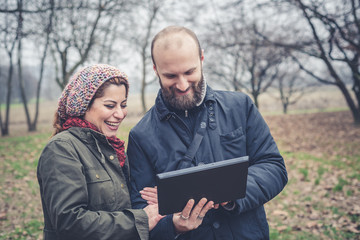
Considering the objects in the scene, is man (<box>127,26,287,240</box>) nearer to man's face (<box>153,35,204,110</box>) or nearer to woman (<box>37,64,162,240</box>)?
man's face (<box>153,35,204,110</box>)

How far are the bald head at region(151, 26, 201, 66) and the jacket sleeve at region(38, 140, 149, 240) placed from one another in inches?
36.4

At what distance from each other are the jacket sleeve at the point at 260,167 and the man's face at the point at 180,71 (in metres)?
0.46

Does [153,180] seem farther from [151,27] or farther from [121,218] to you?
[151,27]

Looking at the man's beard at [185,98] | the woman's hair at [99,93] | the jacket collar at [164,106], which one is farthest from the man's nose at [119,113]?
the man's beard at [185,98]

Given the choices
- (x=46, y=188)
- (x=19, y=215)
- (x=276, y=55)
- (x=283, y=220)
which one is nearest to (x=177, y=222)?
(x=46, y=188)

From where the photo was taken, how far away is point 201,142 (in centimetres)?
Answer: 198

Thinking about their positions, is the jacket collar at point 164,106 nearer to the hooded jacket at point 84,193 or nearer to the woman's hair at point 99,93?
the woman's hair at point 99,93

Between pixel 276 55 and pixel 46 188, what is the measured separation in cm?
1231

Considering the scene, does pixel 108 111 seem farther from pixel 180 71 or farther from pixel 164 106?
pixel 180 71

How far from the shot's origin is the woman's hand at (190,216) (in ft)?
5.41

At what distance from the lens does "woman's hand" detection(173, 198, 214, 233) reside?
5.41ft

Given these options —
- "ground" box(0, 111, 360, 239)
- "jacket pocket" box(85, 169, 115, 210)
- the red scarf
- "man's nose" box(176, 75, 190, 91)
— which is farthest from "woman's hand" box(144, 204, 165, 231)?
"ground" box(0, 111, 360, 239)

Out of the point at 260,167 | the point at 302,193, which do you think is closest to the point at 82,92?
the point at 260,167

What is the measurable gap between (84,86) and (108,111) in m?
0.25
